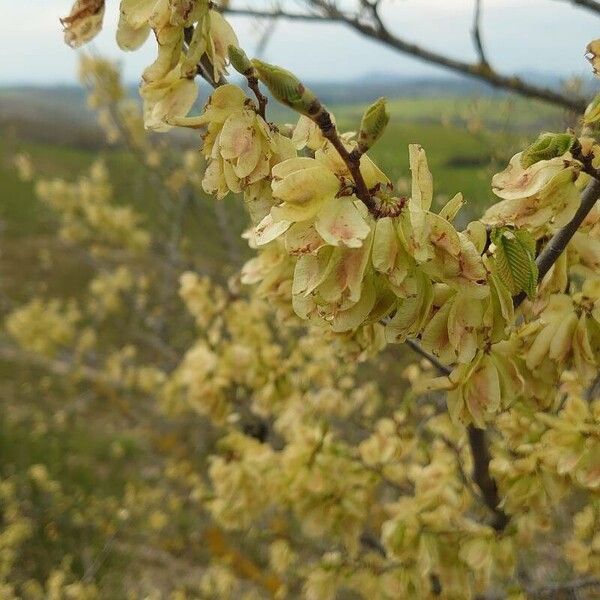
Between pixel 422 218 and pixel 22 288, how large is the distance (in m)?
19.2

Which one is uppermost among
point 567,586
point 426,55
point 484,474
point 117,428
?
point 426,55

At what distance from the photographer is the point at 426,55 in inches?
127

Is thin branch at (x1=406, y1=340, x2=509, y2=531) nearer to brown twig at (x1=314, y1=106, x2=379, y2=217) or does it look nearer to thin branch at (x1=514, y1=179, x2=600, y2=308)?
thin branch at (x1=514, y1=179, x2=600, y2=308)

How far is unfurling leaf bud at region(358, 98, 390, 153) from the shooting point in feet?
2.68

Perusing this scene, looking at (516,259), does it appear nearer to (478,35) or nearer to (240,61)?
(240,61)

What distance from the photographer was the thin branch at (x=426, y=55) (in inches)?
117

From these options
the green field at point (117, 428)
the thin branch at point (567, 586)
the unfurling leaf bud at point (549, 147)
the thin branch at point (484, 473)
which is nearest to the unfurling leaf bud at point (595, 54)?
the unfurling leaf bud at point (549, 147)

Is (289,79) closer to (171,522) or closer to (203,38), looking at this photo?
(203,38)

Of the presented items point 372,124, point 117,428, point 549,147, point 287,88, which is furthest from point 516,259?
point 117,428

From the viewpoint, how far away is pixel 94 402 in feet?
37.1

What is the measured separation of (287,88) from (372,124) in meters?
0.14

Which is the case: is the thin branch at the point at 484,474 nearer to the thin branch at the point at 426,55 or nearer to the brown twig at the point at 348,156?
the brown twig at the point at 348,156

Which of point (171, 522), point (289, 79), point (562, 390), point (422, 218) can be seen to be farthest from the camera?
point (171, 522)

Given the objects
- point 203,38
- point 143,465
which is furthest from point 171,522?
point 203,38
